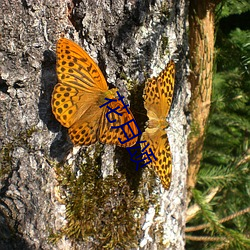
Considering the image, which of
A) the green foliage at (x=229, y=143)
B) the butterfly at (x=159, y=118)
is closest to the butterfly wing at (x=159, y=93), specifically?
the butterfly at (x=159, y=118)

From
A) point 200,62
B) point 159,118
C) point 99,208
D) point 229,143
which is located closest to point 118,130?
point 159,118

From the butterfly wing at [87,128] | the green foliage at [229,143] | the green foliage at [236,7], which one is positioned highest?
the green foliage at [236,7]

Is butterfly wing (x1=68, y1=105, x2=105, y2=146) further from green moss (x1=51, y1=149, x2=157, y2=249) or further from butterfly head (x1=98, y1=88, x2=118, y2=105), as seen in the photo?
green moss (x1=51, y1=149, x2=157, y2=249)

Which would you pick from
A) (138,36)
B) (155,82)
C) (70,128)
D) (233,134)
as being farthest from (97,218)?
(233,134)

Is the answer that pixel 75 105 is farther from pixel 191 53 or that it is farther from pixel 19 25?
pixel 191 53

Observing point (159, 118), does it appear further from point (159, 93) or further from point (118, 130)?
point (118, 130)

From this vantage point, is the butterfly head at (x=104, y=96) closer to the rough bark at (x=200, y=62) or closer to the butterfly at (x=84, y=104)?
the butterfly at (x=84, y=104)
